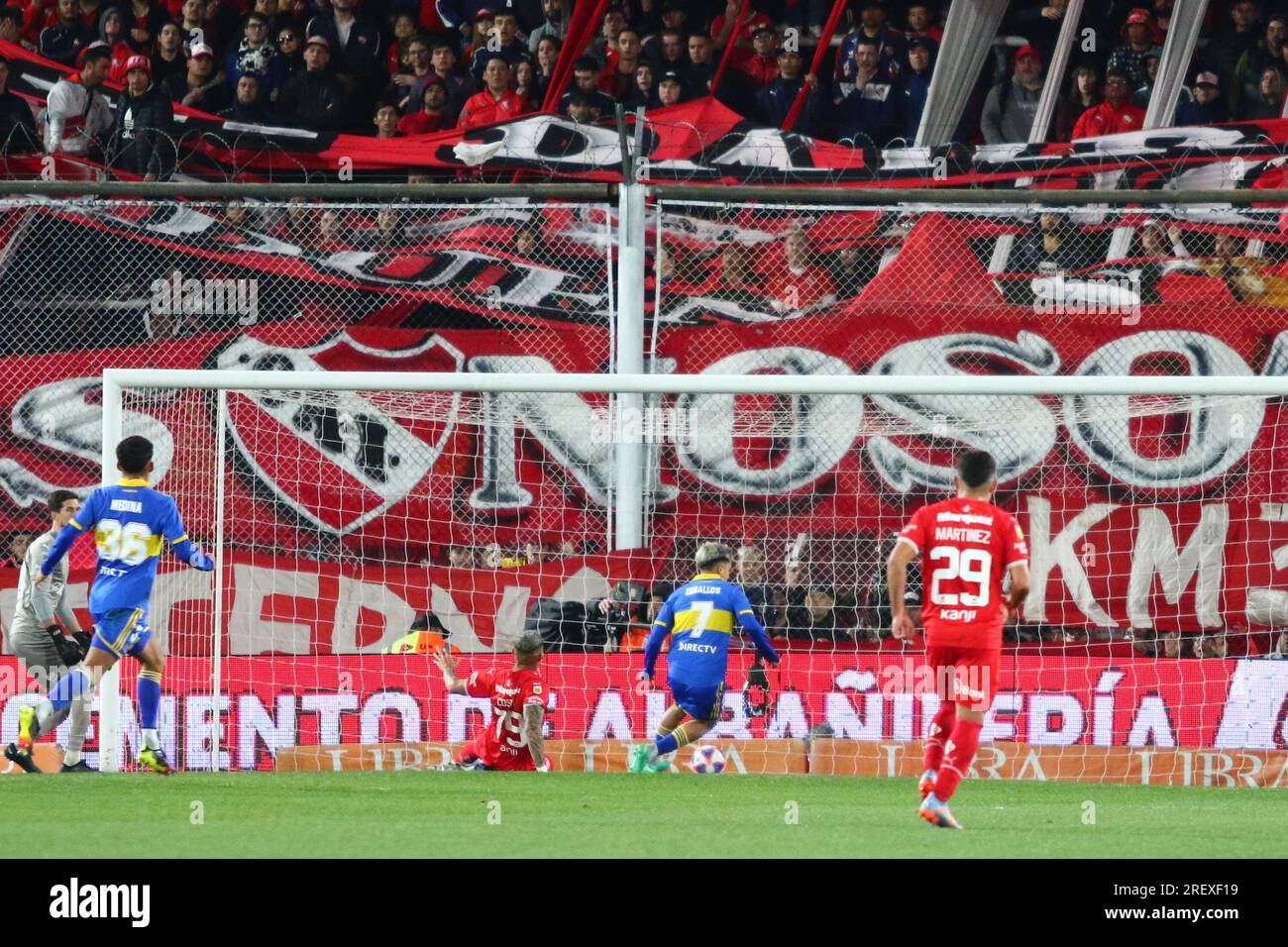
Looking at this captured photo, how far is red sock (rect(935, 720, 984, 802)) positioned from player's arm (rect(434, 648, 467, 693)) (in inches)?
173

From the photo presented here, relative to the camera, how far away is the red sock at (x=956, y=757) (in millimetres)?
7461

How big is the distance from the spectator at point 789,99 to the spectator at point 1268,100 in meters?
3.48

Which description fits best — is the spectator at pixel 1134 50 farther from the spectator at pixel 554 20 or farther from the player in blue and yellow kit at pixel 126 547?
the player in blue and yellow kit at pixel 126 547

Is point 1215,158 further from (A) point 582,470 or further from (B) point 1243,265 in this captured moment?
(A) point 582,470

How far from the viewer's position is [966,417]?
13195 millimetres

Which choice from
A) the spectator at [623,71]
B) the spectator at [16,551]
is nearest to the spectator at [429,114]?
the spectator at [623,71]

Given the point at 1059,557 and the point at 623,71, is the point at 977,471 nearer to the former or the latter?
the point at 1059,557

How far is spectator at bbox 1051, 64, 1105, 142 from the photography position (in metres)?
14.9

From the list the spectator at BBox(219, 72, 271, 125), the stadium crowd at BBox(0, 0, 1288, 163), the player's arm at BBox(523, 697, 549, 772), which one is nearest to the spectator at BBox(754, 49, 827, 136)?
the stadium crowd at BBox(0, 0, 1288, 163)

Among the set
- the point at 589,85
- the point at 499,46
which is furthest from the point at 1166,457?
the point at 499,46

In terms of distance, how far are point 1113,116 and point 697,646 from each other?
645cm

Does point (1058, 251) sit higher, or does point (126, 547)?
point (1058, 251)

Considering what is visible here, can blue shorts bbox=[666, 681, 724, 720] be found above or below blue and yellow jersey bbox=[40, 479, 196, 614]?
below

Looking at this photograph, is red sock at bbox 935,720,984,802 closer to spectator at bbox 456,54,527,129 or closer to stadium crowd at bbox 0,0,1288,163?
stadium crowd at bbox 0,0,1288,163
